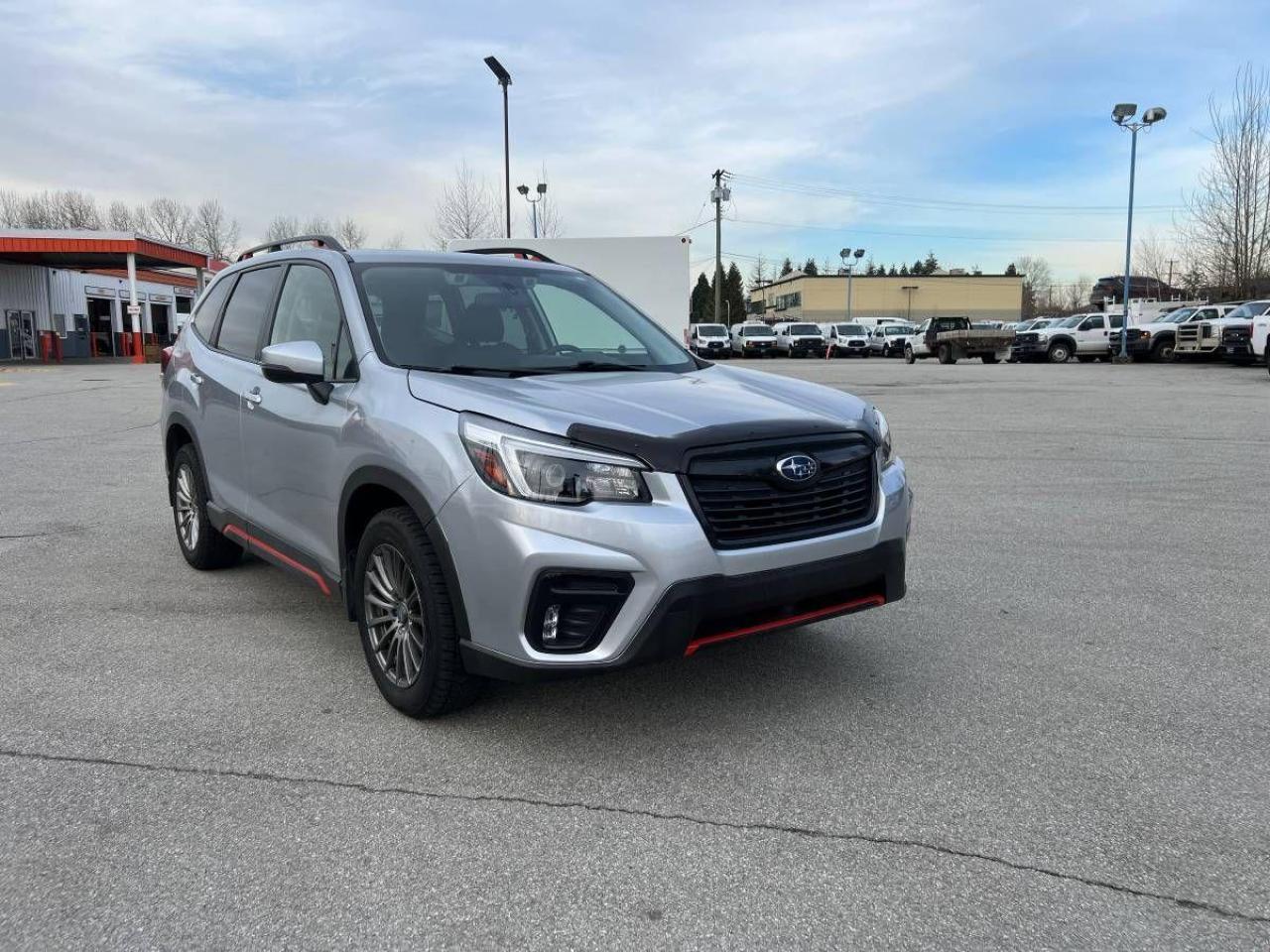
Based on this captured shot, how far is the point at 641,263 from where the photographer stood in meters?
23.6

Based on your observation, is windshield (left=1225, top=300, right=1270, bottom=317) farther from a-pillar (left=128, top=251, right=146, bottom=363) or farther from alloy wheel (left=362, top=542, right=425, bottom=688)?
a-pillar (left=128, top=251, right=146, bottom=363)

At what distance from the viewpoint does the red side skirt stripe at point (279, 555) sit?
4.11m

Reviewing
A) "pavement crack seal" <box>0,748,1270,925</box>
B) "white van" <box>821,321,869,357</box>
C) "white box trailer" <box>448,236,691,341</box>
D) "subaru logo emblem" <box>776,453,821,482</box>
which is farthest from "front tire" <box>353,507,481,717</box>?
"white van" <box>821,321,869,357</box>

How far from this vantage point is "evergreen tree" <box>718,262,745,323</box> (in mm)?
113000

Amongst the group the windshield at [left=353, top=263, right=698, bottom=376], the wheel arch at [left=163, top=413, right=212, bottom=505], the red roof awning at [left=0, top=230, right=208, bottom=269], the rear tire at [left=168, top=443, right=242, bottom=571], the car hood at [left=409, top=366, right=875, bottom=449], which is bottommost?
the rear tire at [left=168, top=443, right=242, bottom=571]

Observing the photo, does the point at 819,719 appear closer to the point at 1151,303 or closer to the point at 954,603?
the point at 954,603

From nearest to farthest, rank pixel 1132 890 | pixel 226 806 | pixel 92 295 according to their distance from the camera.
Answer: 1. pixel 1132 890
2. pixel 226 806
3. pixel 92 295

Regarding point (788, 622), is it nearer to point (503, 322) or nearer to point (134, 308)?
point (503, 322)

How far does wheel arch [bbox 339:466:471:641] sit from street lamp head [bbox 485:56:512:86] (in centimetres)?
2624

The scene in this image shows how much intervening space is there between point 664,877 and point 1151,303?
62.9m

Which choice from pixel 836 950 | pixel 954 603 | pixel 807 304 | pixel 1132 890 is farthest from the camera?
pixel 807 304

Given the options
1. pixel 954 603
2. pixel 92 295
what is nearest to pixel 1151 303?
pixel 92 295

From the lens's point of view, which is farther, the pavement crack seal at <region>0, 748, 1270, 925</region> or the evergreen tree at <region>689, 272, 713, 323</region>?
the evergreen tree at <region>689, 272, 713, 323</region>

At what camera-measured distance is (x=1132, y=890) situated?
2555mm
